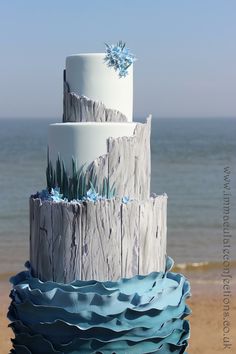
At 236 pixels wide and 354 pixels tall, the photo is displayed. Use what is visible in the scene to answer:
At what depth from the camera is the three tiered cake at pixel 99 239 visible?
4066 mm

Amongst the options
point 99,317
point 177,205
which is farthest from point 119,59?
point 177,205

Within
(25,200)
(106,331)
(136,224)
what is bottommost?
(25,200)

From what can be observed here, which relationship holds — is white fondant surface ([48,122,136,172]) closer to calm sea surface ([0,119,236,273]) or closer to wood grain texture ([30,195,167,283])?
wood grain texture ([30,195,167,283])

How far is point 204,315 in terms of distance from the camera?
34.7 ft

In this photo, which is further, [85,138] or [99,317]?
[85,138]

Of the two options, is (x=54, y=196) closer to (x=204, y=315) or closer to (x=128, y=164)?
(x=128, y=164)

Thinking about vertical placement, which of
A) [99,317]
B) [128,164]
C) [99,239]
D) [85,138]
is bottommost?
[99,317]

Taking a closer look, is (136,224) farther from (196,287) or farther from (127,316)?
(196,287)

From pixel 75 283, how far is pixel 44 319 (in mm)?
→ 255

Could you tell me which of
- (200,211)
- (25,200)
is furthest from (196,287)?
(25,200)

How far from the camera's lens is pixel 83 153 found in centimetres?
420

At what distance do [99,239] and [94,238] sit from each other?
1.1 inches

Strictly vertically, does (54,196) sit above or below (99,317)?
above

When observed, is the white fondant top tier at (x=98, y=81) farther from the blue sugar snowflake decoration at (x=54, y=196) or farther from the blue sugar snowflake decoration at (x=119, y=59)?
the blue sugar snowflake decoration at (x=54, y=196)
